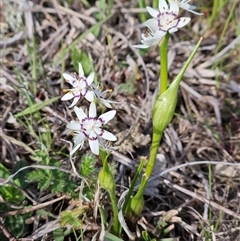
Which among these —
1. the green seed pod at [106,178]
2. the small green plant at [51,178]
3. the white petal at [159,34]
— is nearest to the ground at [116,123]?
the small green plant at [51,178]

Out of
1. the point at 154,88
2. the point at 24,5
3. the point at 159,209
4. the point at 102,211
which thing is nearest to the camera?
the point at 102,211

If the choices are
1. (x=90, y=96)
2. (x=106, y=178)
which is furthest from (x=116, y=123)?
(x=90, y=96)

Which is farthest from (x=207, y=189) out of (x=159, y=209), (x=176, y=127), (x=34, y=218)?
(x=34, y=218)

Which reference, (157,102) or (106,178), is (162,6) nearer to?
(157,102)

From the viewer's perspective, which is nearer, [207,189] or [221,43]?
[207,189]

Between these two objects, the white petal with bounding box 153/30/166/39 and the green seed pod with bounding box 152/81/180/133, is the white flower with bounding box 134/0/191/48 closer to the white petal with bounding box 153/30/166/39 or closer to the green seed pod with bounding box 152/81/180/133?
the white petal with bounding box 153/30/166/39

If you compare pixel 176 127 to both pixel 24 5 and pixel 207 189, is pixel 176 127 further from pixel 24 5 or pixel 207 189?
pixel 24 5

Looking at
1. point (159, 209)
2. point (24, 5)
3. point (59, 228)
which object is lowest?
point (159, 209)

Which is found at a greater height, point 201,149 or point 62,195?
point 62,195
